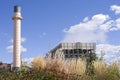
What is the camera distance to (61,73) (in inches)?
435

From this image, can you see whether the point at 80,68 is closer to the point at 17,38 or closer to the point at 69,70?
the point at 69,70

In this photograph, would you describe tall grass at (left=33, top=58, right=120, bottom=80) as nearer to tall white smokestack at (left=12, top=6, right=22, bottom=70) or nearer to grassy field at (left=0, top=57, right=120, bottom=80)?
grassy field at (left=0, top=57, right=120, bottom=80)

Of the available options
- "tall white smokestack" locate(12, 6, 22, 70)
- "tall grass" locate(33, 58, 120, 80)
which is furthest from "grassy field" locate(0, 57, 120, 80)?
"tall white smokestack" locate(12, 6, 22, 70)

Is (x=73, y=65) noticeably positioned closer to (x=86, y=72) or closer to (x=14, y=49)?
(x=86, y=72)

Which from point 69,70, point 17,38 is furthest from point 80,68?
point 17,38

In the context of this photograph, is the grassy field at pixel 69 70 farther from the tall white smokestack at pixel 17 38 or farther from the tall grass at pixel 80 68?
the tall white smokestack at pixel 17 38

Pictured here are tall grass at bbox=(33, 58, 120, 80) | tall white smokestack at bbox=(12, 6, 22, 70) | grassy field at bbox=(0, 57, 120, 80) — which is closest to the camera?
grassy field at bbox=(0, 57, 120, 80)

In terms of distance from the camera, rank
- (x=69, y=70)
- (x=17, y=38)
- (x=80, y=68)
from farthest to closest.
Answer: (x=17, y=38) → (x=80, y=68) → (x=69, y=70)

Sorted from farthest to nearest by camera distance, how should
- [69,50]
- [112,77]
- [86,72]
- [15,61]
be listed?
1. [69,50]
2. [15,61]
3. [86,72]
4. [112,77]

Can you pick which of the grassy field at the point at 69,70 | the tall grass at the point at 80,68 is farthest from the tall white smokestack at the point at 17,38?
the tall grass at the point at 80,68

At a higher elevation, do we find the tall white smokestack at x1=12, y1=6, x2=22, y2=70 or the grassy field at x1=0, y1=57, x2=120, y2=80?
the tall white smokestack at x1=12, y1=6, x2=22, y2=70

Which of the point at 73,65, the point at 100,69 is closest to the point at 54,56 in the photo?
the point at 73,65

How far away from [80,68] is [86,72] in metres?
0.66

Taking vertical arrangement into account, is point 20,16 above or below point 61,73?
above
